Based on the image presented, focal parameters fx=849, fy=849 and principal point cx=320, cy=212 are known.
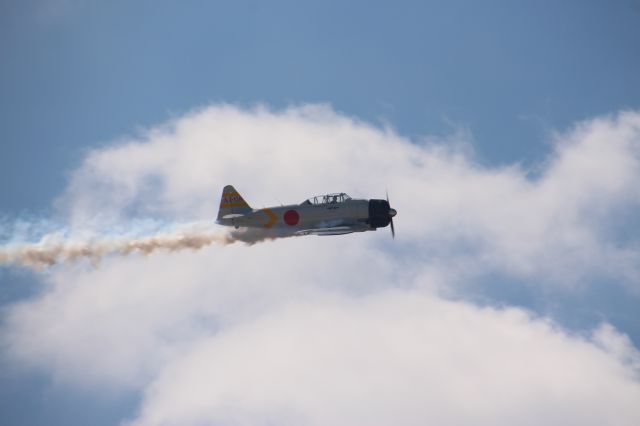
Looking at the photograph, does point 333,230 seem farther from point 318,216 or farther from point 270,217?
point 270,217

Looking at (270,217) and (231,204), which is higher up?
(231,204)

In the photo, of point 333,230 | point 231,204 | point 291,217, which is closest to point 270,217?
point 291,217

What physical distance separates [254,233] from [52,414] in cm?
15754

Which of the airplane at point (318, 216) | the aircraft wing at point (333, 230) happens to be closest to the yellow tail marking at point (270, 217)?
the airplane at point (318, 216)

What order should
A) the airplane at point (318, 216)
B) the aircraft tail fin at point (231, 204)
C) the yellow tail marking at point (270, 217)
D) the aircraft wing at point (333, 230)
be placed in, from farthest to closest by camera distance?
the aircraft tail fin at point (231, 204), the yellow tail marking at point (270, 217), the airplane at point (318, 216), the aircraft wing at point (333, 230)

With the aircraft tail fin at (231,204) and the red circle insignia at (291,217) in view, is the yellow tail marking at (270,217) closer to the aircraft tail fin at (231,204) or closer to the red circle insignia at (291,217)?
the red circle insignia at (291,217)

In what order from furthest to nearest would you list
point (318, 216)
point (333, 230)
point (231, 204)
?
1. point (231, 204)
2. point (318, 216)
3. point (333, 230)

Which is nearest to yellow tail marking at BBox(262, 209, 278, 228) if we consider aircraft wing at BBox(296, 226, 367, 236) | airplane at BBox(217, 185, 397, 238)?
airplane at BBox(217, 185, 397, 238)

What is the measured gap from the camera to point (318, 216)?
52.9 m

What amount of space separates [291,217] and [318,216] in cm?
177

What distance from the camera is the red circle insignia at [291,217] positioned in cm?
5328

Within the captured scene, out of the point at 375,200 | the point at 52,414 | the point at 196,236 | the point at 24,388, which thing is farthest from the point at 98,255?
the point at 52,414

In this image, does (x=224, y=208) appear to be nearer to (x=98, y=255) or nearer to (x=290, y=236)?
(x=290, y=236)

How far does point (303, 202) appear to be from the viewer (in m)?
53.4
